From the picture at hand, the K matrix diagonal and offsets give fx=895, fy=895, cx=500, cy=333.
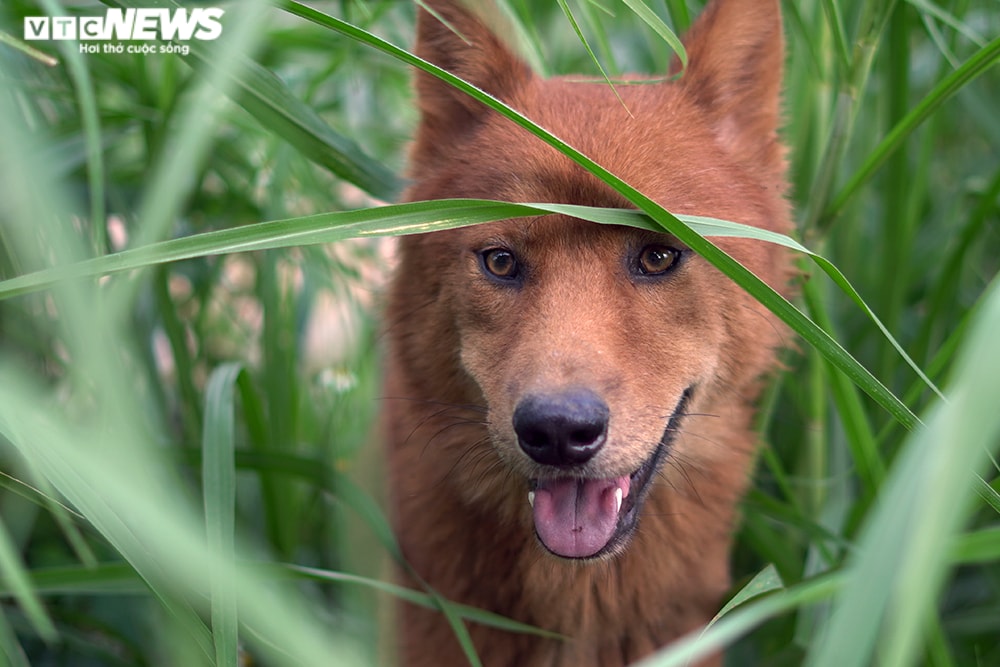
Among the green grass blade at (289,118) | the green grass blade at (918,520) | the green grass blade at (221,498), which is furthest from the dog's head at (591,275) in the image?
the green grass blade at (918,520)

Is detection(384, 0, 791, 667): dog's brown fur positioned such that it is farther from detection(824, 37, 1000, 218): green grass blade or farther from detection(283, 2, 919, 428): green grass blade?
detection(283, 2, 919, 428): green grass blade

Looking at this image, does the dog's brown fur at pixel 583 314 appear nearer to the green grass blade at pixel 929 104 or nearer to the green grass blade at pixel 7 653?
the green grass blade at pixel 929 104

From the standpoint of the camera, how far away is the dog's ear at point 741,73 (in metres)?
2.20

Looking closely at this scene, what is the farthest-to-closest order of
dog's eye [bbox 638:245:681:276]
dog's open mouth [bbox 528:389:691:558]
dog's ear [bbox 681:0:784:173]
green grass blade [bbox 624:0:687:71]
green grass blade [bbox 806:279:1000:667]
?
dog's ear [bbox 681:0:784:173]
dog's eye [bbox 638:245:681:276]
dog's open mouth [bbox 528:389:691:558]
green grass blade [bbox 624:0:687:71]
green grass blade [bbox 806:279:1000:667]

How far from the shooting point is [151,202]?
1.44 m

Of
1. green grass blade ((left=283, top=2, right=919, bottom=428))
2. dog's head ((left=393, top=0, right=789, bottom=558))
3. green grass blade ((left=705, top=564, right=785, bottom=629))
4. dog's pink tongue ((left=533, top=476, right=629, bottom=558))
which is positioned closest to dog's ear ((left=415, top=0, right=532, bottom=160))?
dog's head ((left=393, top=0, right=789, bottom=558))

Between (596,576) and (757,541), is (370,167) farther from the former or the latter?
(757,541)

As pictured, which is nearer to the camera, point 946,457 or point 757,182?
point 946,457

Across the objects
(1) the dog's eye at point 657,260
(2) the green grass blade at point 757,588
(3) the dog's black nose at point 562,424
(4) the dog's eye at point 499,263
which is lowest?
(2) the green grass blade at point 757,588

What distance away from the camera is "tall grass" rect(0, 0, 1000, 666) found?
127cm

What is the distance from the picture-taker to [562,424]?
1651 millimetres

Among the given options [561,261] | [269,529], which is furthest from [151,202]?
[269,529]

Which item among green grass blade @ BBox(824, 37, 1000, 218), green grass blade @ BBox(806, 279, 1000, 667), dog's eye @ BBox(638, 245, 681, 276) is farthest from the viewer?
dog's eye @ BBox(638, 245, 681, 276)

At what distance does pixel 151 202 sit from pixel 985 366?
3.96 ft
